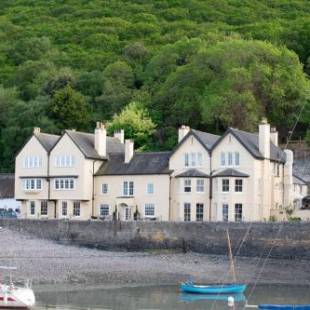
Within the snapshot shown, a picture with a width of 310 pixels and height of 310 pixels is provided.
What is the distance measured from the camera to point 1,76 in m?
134

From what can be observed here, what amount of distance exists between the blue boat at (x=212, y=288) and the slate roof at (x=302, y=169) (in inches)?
1137

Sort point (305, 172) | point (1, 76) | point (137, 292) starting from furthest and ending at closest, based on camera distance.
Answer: point (1, 76), point (305, 172), point (137, 292)

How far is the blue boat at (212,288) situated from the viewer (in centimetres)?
4322

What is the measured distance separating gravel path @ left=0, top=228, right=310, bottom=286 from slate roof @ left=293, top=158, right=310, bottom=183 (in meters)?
21.0

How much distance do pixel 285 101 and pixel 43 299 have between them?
47206 millimetres

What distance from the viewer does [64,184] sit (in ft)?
220

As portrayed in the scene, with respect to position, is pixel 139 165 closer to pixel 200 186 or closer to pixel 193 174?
pixel 193 174

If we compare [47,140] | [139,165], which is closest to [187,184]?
[139,165]

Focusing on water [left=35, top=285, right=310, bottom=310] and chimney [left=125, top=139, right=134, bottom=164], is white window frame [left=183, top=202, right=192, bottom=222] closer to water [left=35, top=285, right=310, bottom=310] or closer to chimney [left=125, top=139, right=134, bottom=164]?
chimney [left=125, top=139, right=134, bottom=164]

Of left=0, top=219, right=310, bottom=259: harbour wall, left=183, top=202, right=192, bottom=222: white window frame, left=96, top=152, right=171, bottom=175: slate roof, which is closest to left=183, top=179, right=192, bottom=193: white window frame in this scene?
left=183, top=202, right=192, bottom=222: white window frame

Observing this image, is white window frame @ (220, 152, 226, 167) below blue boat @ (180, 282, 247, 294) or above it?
above

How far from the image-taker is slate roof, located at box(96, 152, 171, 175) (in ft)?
211

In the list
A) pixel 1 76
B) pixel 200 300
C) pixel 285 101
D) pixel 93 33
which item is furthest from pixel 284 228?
pixel 93 33

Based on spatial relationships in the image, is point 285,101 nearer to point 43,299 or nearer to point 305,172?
point 305,172
